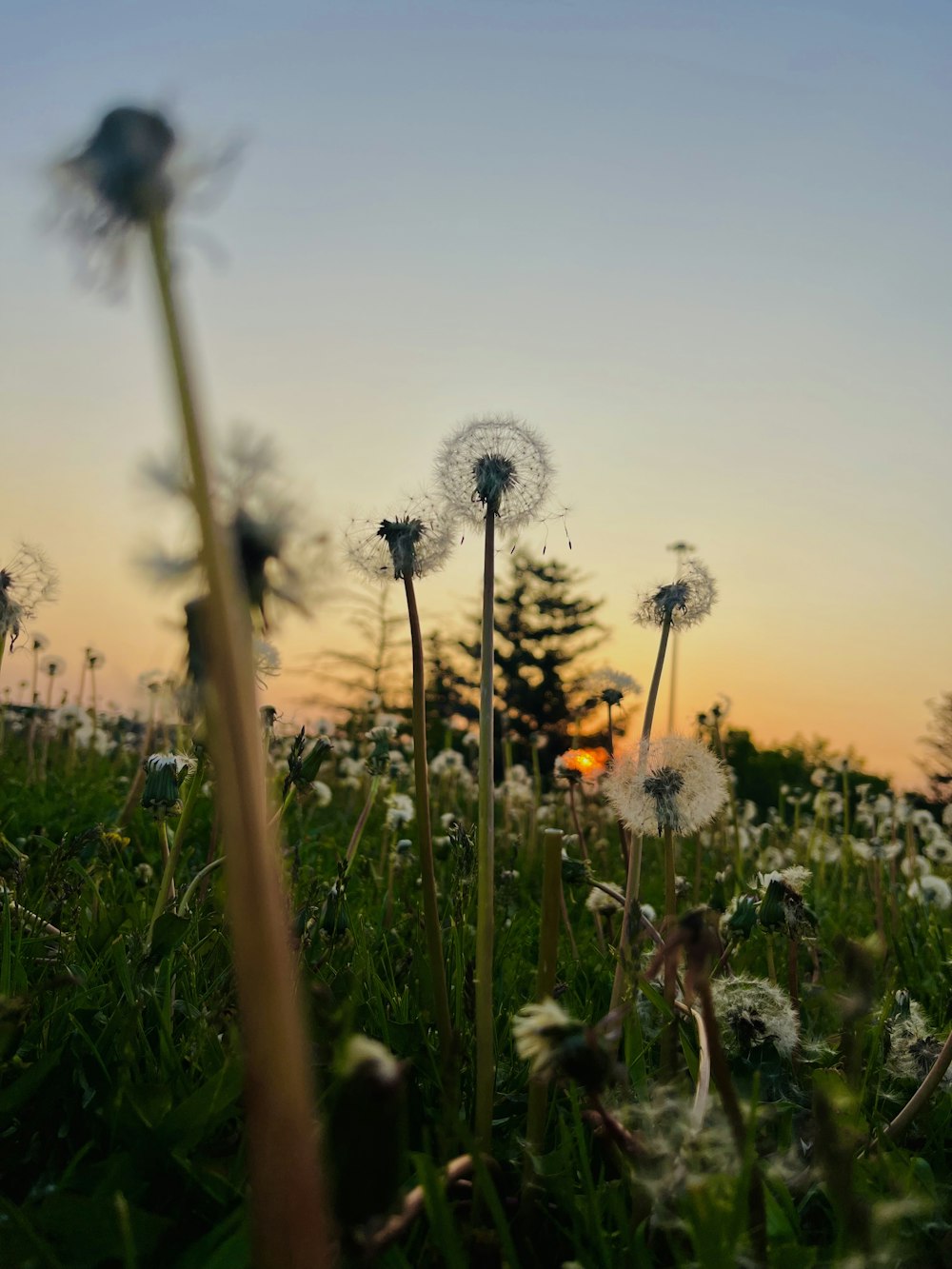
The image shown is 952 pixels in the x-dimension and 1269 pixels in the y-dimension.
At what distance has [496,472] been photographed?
1.79 meters

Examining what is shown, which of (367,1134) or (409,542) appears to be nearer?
(367,1134)

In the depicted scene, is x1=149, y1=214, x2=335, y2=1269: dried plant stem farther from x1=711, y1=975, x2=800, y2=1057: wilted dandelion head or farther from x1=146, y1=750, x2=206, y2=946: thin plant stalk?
x1=146, y1=750, x2=206, y2=946: thin plant stalk

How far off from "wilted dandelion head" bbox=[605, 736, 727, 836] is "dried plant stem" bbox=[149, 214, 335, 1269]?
1388 millimetres

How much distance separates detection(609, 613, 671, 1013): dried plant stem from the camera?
1.80 meters


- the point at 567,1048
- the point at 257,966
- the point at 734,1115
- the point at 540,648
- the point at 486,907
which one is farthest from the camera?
the point at 540,648

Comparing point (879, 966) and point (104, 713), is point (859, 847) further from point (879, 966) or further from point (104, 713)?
point (104, 713)

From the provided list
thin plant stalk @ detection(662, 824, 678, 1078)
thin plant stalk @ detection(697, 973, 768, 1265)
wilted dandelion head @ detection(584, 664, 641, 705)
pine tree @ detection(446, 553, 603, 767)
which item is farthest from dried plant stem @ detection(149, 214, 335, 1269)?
pine tree @ detection(446, 553, 603, 767)

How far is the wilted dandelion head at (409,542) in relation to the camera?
1810mm

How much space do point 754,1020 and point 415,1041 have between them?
2.03ft

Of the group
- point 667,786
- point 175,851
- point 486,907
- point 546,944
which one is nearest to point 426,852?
point 486,907

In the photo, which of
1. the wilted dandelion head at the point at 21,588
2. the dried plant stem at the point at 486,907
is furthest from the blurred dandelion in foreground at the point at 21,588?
the dried plant stem at the point at 486,907

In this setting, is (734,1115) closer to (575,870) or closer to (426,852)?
(426,852)

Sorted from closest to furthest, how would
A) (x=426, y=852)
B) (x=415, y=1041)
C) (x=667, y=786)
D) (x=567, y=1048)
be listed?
(x=567, y=1048), (x=426, y=852), (x=415, y=1041), (x=667, y=786)

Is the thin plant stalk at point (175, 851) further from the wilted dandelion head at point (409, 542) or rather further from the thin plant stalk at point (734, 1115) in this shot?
the thin plant stalk at point (734, 1115)
